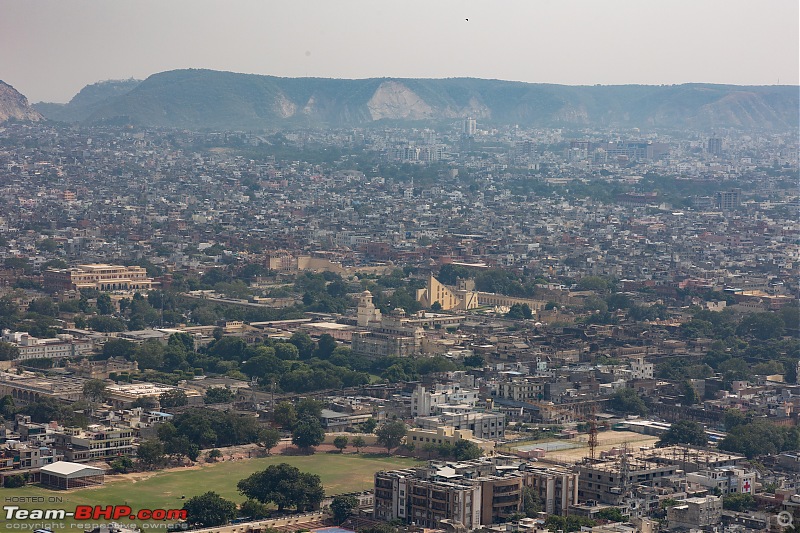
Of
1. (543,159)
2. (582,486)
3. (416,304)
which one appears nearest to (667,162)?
(543,159)

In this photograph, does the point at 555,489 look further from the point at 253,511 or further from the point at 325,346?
the point at 325,346

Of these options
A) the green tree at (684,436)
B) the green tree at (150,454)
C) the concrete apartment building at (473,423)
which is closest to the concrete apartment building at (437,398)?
the concrete apartment building at (473,423)

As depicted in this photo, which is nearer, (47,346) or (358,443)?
(358,443)

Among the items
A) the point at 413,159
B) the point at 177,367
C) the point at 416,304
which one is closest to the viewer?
the point at 177,367

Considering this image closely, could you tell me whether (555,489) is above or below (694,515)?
above

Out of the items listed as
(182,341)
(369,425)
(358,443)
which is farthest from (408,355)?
(358,443)

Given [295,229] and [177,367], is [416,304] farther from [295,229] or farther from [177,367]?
[295,229]
